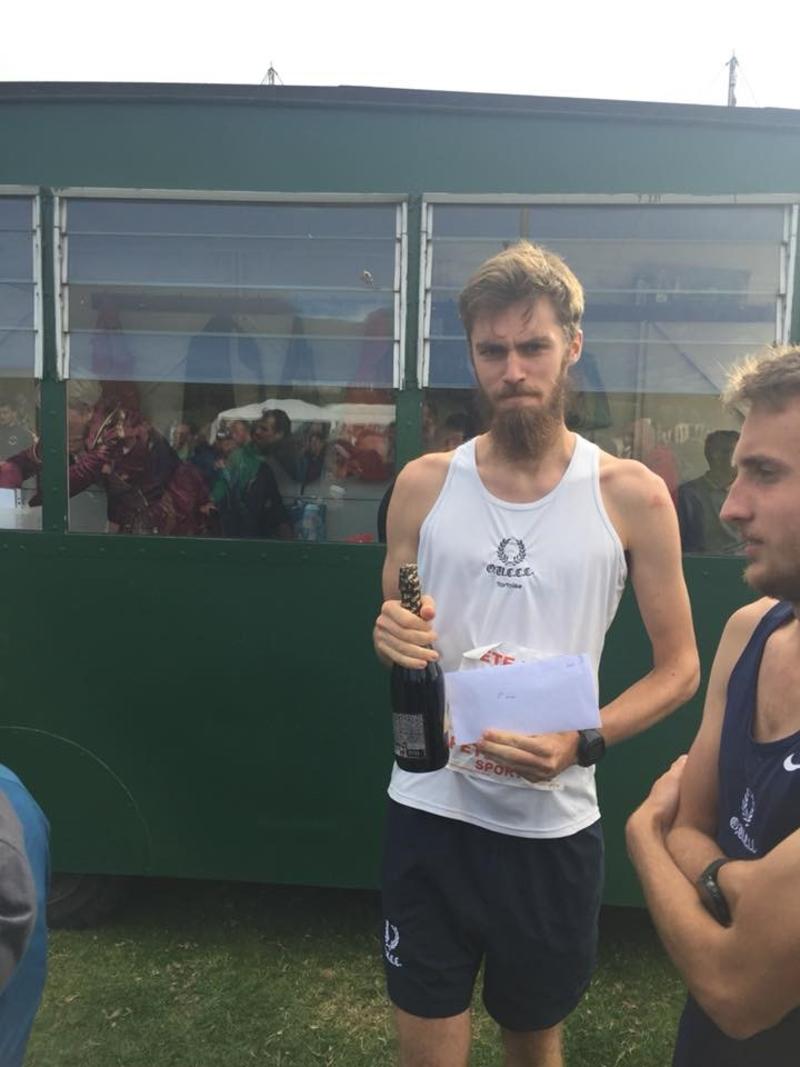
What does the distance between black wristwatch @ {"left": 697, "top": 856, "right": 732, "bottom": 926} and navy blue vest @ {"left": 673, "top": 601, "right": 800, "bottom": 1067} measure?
0.17 feet

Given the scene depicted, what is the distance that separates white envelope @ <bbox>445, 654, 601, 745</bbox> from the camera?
1722 mm

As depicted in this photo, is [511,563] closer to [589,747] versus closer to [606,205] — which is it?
[589,747]

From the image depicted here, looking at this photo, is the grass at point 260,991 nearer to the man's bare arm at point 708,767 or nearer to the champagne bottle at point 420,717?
the champagne bottle at point 420,717

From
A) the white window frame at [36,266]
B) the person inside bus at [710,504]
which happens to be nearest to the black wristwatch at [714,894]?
the person inside bus at [710,504]

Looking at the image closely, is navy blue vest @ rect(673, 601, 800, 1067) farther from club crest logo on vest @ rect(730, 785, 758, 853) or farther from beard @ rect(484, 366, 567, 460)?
beard @ rect(484, 366, 567, 460)

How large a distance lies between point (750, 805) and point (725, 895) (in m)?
0.13

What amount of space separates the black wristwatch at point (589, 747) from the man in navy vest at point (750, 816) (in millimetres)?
383

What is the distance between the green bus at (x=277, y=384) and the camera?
111 inches

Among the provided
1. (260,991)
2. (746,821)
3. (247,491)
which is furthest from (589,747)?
(260,991)

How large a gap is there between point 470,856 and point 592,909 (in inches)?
12.2

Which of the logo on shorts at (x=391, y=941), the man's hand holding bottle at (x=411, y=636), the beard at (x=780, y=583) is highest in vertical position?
the beard at (x=780, y=583)

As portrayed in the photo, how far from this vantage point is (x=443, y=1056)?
6.20 ft

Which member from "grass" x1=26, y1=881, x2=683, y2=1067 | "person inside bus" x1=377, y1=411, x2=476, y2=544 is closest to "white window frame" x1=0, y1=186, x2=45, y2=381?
"person inside bus" x1=377, y1=411, x2=476, y2=544

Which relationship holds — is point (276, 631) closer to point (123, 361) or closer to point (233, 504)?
point (233, 504)
